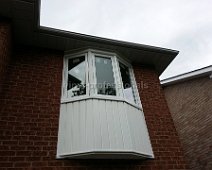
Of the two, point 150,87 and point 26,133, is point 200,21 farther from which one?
point 26,133

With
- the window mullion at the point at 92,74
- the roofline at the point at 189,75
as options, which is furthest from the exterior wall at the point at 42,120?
the roofline at the point at 189,75

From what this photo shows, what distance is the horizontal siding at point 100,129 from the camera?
375 cm

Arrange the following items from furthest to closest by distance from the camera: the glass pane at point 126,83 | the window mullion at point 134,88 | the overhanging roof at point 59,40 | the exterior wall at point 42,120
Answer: the window mullion at point 134,88, the glass pane at point 126,83, the overhanging roof at point 59,40, the exterior wall at point 42,120

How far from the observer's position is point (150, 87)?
220 inches

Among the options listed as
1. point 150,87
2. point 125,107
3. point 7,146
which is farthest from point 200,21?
point 7,146

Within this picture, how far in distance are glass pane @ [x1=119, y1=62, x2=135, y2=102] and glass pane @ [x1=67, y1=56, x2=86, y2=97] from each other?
1098 millimetres

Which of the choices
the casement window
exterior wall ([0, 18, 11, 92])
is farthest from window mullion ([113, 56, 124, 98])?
exterior wall ([0, 18, 11, 92])

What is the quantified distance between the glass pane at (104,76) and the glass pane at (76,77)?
367mm

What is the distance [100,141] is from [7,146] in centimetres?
173

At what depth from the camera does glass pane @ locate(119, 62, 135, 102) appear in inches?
196

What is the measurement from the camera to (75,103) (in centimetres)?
434

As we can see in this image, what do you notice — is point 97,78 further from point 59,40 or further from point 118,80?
point 59,40

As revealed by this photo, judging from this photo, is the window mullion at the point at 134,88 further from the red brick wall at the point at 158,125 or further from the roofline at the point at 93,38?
the roofline at the point at 93,38

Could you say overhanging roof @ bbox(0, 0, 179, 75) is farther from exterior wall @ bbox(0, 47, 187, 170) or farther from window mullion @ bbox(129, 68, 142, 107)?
window mullion @ bbox(129, 68, 142, 107)
